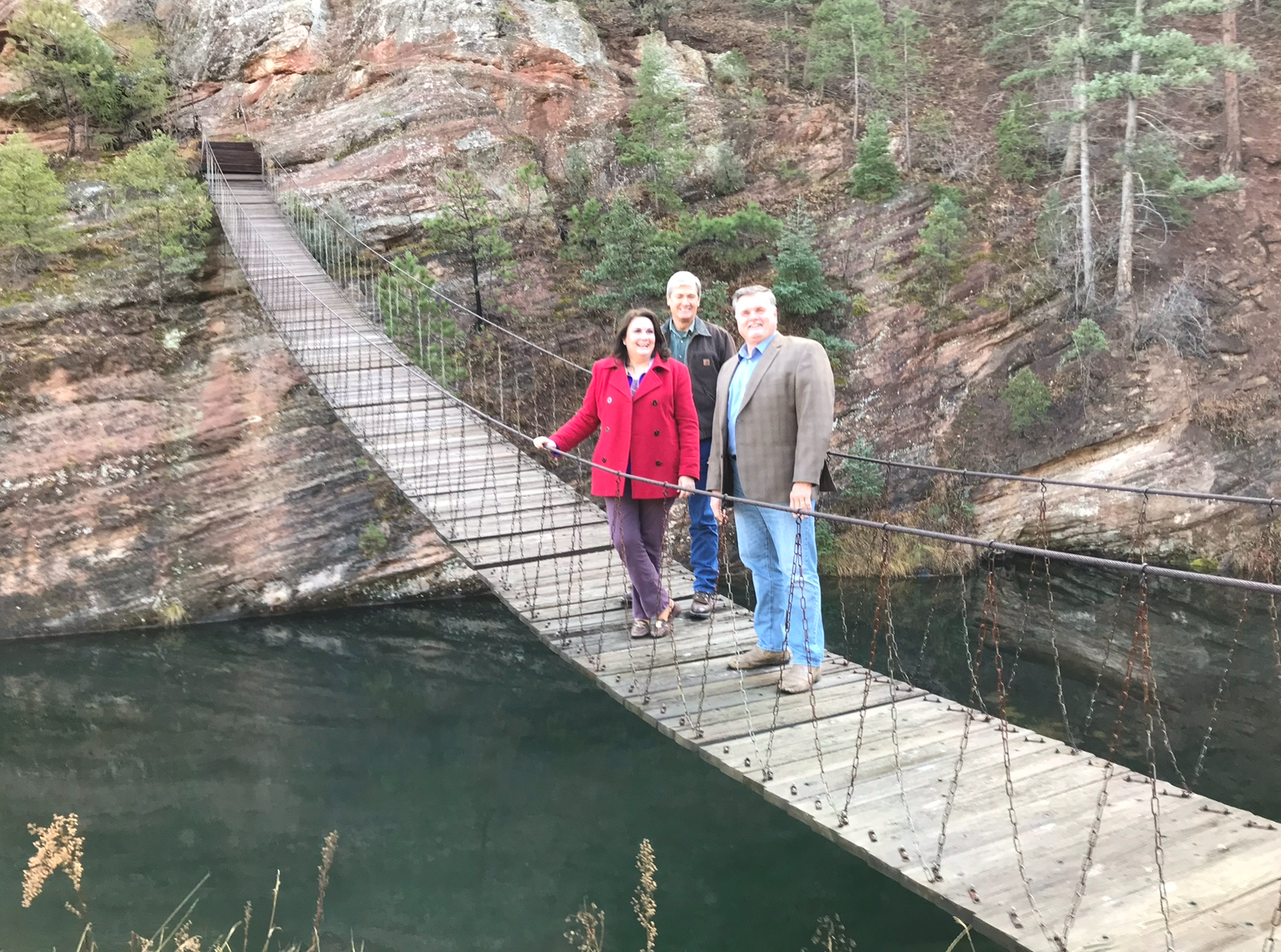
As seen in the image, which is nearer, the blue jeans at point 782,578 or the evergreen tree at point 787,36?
the blue jeans at point 782,578

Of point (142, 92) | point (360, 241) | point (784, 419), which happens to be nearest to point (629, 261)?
point (360, 241)

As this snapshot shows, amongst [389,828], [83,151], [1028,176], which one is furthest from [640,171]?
[389,828]

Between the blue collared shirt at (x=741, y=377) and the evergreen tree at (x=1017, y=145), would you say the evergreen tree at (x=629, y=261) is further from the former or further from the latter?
the blue collared shirt at (x=741, y=377)

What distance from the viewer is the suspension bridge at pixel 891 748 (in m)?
2.12

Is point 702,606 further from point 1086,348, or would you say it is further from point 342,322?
A: point 1086,348

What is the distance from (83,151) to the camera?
28.9ft

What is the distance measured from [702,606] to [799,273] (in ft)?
17.2

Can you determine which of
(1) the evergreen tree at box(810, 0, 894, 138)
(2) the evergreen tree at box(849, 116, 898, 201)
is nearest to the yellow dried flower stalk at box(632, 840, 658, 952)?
(2) the evergreen tree at box(849, 116, 898, 201)

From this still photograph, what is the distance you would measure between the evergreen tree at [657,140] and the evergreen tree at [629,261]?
133cm

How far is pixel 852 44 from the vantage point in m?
10.5

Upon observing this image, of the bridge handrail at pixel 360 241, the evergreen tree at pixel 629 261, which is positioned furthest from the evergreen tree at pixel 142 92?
the evergreen tree at pixel 629 261

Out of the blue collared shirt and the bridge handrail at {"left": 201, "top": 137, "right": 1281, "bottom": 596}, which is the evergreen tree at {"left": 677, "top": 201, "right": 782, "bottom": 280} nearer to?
the bridge handrail at {"left": 201, "top": 137, "right": 1281, "bottom": 596}

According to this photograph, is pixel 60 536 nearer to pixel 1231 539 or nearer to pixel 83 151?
pixel 83 151

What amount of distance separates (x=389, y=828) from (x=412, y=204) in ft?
20.5
